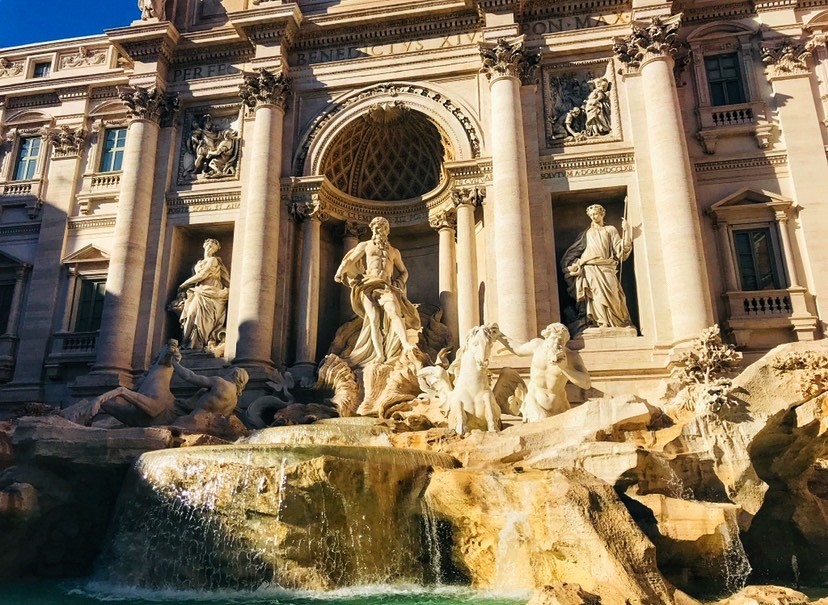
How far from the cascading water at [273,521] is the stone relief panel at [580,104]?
35.6 feet

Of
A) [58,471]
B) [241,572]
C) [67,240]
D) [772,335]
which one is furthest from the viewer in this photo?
[67,240]

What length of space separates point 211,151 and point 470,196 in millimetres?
7513

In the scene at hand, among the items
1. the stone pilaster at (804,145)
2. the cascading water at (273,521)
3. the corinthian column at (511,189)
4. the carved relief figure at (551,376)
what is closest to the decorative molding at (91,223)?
the corinthian column at (511,189)

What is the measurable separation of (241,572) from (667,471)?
574cm

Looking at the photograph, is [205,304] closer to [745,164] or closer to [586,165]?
[586,165]

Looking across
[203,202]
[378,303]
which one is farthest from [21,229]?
[378,303]

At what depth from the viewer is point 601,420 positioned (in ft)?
33.6

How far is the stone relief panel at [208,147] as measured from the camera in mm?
18750

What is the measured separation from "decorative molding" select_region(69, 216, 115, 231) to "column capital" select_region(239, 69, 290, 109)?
17.7ft

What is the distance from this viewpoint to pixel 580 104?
17.4 m

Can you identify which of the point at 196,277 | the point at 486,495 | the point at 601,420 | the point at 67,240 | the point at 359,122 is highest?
the point at 359,122

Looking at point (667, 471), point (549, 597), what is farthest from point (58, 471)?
point (667, 471)

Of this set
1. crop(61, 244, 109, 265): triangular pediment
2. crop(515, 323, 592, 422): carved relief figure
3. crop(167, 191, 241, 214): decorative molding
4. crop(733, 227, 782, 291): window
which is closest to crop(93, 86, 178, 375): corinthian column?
crop(167, 191, 241, 214): decorative molding

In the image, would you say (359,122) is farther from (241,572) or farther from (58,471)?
(241,572)
